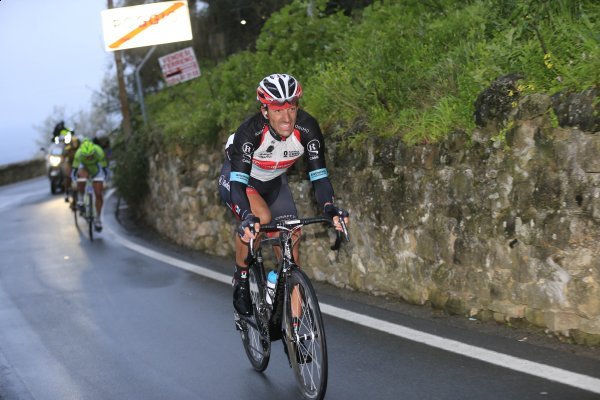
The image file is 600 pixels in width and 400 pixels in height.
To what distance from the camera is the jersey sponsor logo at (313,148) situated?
5.89m

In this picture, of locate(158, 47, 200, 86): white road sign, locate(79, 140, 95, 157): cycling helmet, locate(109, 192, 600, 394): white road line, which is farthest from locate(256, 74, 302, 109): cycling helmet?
locate(158, 47, 200, 86): white road sign

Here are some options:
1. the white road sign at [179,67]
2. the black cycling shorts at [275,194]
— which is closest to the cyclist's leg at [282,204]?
the black cycling shorts at [275,194]

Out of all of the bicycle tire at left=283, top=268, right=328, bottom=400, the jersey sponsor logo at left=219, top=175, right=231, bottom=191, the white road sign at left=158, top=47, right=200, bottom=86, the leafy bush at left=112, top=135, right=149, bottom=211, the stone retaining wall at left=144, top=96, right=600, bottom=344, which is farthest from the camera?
the white road sign at left=158, top=47, right=200, bottom=86

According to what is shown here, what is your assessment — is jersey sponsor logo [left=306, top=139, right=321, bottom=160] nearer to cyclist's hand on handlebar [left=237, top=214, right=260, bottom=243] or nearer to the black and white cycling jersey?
the black and white cycling jersey

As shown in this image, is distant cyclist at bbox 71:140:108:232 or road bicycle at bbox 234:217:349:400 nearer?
road bicycle at bbox 234:217:349:400

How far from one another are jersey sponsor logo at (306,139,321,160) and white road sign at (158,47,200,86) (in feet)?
46.4

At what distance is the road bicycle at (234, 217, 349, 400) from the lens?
5156 mm

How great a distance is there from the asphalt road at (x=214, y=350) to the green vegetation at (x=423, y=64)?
1825mm

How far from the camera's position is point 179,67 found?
1975 cm

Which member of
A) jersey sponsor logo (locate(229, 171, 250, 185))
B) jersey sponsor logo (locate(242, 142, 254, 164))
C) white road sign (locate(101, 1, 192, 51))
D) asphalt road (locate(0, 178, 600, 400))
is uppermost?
white road sign (locate(101, 1, 192, 51))

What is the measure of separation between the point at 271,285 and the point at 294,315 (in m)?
0.35

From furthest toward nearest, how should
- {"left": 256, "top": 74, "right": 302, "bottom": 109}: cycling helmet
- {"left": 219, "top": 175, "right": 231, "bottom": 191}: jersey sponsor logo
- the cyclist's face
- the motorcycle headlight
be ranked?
the motorcycle headlight, {"left": 219, "top": 175, "right": 231, "bottom": 191}: jersey sponsor logo, the cyclist's face, {"left": 256, "top": 74, "right": 302, "bottom": 109}: cycling helmet

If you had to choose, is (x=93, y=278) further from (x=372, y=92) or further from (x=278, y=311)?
(x=278, y=311)

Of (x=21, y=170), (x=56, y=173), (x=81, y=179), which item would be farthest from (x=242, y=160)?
(x=21, y=170)
